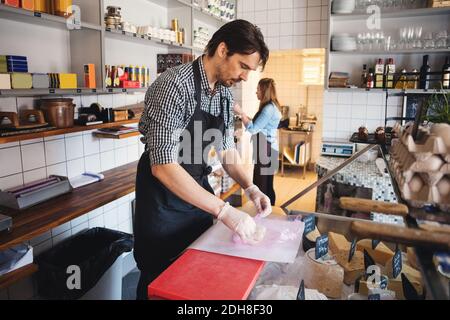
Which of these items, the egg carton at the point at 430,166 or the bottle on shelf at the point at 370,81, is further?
the bottle on shelf at the point at 370,81

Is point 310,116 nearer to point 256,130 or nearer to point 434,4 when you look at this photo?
point 256,130

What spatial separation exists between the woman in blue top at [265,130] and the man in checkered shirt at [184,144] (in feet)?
8.54

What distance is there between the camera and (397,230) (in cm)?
79

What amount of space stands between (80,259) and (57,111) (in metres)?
1.07

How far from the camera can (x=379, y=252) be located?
143 centimetres

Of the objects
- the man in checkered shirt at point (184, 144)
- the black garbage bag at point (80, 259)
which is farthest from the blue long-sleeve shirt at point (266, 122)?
the man in checkered shirt at point (184, 144)

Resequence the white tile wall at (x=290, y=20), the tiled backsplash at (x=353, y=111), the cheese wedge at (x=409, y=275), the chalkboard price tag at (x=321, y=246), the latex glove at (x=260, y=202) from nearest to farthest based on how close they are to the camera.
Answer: the cheese wedge at (x=409, y=275)
the chalkboard price tag at (x=321, y=246)
the latex glove at (x=260, y=202)
the tiled backsplash at (x=353, y=111)
the white tile wall at (x=290, y=20)

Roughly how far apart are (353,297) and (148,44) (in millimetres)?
3060

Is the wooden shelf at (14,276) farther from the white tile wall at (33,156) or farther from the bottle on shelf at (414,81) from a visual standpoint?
the bottle on shelf at (414,81)

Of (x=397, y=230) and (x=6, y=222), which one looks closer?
(x=397, y=230)

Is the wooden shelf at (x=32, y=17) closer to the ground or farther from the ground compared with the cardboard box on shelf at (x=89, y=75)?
farther from the ground

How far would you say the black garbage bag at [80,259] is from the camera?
2414 mm

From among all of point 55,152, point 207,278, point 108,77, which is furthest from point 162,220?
point 108,77
